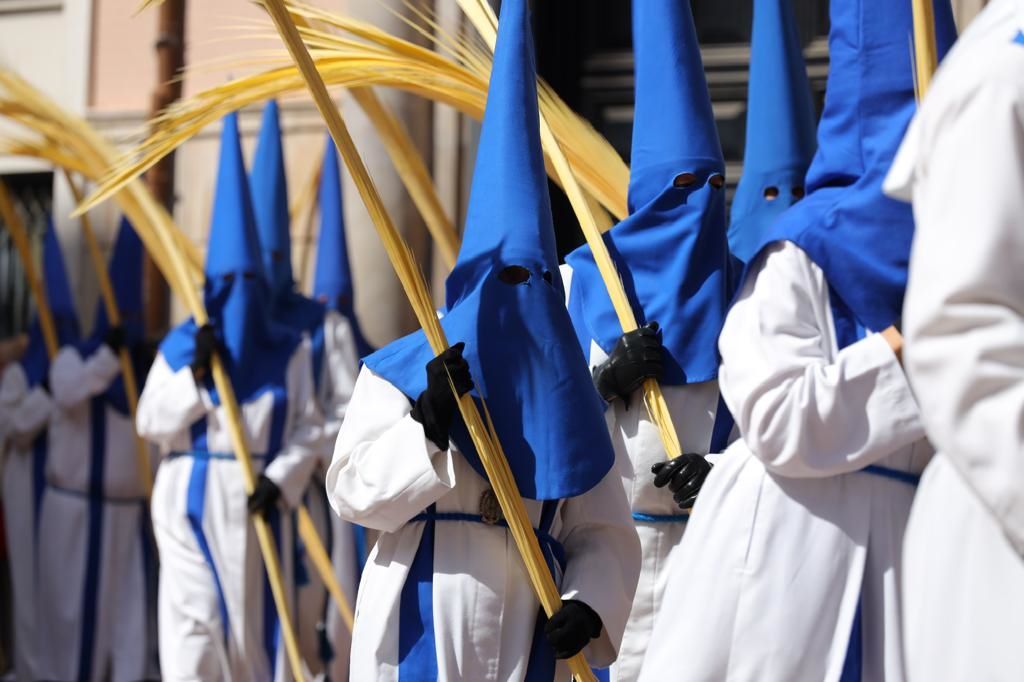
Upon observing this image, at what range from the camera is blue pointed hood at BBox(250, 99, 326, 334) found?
24.7 ft

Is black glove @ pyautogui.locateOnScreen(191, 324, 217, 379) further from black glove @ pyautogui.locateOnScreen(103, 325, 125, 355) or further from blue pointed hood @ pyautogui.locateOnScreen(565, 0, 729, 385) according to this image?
blue pointed hood @ pyautogui.locateOnScreen(565, 0, 729, 385)

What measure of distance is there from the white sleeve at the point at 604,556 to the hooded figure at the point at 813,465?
0.25 metres

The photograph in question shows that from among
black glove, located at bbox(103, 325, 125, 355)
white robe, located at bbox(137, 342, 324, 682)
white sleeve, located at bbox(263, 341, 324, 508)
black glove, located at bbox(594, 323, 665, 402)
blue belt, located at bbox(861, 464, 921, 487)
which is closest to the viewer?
blue belt, located at bbox(861, 464, 921, 487)

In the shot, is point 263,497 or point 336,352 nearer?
point 263,497

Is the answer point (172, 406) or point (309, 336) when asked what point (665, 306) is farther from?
point (309, 336)

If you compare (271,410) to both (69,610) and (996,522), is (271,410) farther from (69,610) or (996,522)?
(996,522)

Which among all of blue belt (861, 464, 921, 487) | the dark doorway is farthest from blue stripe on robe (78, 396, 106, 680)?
blue belt (861, 464, 921, 487)

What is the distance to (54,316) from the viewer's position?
8766 mm

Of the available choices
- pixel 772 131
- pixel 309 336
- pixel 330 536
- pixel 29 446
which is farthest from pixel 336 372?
pixel 772 131

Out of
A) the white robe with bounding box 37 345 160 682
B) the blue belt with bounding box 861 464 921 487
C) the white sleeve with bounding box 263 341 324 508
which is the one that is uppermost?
the blue belt with bounding box 861 464 921 487

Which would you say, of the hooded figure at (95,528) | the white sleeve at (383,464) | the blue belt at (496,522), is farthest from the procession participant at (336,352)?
the blue belt at (496,522)

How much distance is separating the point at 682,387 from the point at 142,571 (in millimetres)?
4562

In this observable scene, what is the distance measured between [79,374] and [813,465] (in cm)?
540

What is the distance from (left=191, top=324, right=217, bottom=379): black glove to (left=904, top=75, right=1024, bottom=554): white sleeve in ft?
16.2
